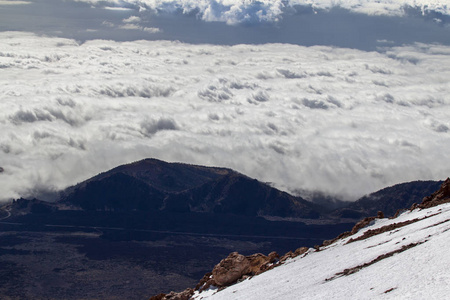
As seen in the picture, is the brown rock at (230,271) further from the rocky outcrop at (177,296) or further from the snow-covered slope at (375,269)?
the rocky outcrop at (177,296)

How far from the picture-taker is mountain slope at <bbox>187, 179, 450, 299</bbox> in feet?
154

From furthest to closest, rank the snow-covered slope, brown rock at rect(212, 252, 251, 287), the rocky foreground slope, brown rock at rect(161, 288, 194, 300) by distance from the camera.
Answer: brown rock at rect(212, 252, 251, 287), brown rock at rect(161, 288, 194, 300), the rocky foreground slope, the snow-covered slope

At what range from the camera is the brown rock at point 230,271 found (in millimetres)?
73438

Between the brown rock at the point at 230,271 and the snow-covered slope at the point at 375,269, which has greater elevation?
the snow-covered slope at the point at 375,269

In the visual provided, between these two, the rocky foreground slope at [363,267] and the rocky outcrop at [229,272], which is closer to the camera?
the rocky foreground slope at [363,267]

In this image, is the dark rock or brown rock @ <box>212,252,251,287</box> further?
the dark rock

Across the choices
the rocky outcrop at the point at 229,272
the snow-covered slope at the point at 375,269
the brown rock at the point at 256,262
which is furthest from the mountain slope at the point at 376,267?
the brown rock at the point at 256,262

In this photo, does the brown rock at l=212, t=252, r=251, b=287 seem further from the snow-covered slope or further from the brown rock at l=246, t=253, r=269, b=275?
the snow-covered slope

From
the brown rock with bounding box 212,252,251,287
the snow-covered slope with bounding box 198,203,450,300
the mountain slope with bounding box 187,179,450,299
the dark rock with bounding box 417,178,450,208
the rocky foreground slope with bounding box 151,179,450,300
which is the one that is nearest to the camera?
the snow-covered slope with bounding box 198,203,450,300

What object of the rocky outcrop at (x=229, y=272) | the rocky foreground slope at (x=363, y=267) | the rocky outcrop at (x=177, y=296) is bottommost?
the rocky outcrop at (x=177, y=296)

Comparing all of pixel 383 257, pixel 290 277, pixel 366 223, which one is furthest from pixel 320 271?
pixel 366 223

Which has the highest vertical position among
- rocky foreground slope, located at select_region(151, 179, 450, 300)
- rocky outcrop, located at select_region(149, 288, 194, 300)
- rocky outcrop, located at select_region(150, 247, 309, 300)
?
rocky foreground slope, located at select_region(151, 179, 450, 300)

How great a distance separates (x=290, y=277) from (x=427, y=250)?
15.9m

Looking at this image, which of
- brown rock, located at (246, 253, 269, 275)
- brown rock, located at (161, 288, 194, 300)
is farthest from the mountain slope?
brown rock, located at (246, 253, 269, 275)
